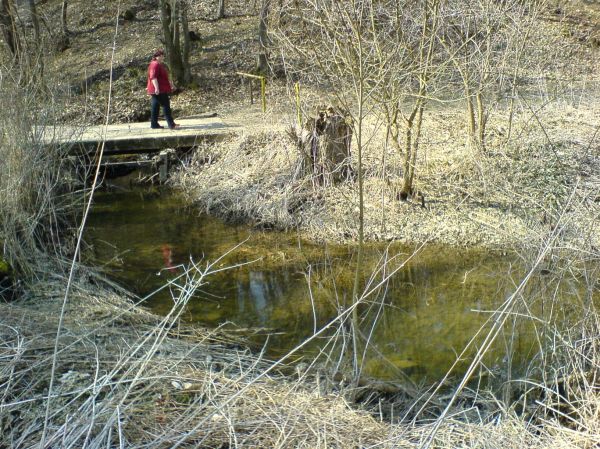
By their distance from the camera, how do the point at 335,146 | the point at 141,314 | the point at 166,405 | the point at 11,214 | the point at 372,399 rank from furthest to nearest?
the point at 335,146
the point at 11,214
the point at 141,314
the point at 372,399
the point at 166,405

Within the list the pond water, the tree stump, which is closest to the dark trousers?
the pond water

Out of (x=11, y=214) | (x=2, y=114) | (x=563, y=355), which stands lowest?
(x=563, y=355)

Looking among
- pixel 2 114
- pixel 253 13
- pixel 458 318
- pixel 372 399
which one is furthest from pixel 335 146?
pixel 253 13

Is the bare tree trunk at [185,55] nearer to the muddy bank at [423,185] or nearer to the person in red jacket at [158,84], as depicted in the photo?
the person in red jacket at [158,84]

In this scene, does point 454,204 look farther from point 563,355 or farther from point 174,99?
point 174,99

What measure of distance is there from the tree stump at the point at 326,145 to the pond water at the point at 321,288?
52.9 inches

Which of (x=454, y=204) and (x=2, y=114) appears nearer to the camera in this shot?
(x=2, y=114)

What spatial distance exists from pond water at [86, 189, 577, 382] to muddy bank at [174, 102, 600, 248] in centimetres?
38

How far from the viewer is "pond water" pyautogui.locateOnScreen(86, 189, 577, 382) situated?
6.83 meters

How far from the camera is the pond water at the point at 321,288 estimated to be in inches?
269

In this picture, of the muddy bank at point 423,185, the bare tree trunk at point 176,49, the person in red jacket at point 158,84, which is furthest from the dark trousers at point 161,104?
the bare tree trunk at point 176,49

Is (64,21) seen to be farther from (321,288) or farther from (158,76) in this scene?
(321,288)

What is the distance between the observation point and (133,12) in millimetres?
24516

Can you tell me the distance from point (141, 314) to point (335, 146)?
17.2 feet
